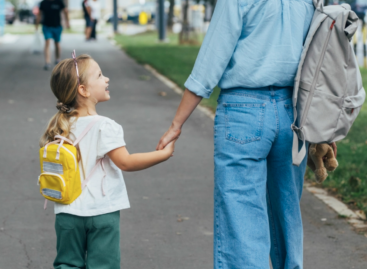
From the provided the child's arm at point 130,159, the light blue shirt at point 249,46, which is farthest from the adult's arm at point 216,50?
the child's arm at point 130,159

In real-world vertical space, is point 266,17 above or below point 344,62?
above

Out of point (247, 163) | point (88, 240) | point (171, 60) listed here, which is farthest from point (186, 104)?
point (171, 60)

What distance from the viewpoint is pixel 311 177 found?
5.90 meters

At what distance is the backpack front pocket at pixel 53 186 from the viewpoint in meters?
2.74

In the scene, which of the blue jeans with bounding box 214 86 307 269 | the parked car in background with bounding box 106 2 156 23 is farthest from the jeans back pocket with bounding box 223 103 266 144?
the parked car in background with bounding box 106 2 156 23

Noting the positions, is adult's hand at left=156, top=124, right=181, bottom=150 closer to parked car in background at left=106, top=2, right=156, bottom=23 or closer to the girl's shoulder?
the girl's shoulder

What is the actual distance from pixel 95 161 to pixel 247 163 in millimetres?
689

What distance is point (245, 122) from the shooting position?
9.08ft

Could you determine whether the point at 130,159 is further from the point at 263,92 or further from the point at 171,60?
the point at 171,60

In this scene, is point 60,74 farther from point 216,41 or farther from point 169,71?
point 169,71

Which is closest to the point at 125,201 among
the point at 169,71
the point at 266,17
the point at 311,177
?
the point at 266,17

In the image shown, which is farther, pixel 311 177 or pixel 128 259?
pixel 311 177

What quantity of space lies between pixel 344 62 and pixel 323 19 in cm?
21

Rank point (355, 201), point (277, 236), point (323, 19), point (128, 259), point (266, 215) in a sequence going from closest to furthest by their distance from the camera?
point (323, 19) < point (266, 215) < point (277, 236) < point (128, 259) < point (355, 201)
